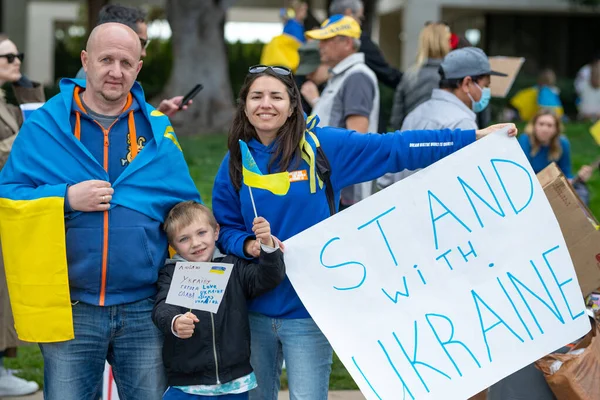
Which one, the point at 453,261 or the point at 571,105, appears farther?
the point at 571,105

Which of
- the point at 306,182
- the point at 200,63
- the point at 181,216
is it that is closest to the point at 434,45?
the point at 306,182

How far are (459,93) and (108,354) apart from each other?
7.80 ft

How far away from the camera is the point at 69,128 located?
3697 mm

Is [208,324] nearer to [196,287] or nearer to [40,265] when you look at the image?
Answer: [196,287]

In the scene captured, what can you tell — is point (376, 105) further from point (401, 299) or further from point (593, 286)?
point (401, 299)

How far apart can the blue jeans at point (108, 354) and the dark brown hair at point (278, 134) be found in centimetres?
66

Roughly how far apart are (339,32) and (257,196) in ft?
8.47

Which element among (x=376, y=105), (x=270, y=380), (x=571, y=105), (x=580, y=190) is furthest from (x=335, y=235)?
(x=571, y=105)

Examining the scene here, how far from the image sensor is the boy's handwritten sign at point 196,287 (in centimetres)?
369

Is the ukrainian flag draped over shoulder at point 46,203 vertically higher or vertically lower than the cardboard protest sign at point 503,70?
lower

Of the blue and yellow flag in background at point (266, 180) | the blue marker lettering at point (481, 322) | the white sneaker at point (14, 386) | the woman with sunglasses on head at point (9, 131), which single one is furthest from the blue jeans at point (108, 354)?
the white sneaker at point (14, 386)

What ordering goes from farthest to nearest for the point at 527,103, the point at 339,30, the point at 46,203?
the point at 527,103 → the point at 339,30 → the point at 46,203

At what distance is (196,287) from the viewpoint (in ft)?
12.1

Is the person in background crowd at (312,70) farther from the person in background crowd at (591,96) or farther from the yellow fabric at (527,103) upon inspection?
the person in background crowd at (591,96)
